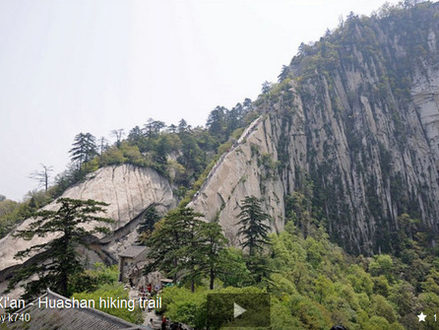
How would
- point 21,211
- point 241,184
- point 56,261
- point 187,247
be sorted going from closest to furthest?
point 56,261, point 187,247, point 21,211, point 241,184

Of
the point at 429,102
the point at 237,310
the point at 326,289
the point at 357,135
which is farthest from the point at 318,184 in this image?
the point at 237,310

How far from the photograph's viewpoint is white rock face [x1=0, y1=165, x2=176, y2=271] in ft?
113

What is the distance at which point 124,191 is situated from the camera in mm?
37000

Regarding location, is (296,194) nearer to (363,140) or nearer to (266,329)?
(363,140)

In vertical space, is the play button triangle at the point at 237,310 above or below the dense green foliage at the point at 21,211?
below

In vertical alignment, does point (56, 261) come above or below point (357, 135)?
below

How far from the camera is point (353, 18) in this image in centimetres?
7431

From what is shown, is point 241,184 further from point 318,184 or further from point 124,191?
point 318,184

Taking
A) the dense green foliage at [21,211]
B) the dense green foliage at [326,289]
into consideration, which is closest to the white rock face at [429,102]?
the dense green foliage at [326,289]

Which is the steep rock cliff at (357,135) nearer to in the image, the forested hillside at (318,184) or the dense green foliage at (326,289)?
the forested hillside at (318,184)

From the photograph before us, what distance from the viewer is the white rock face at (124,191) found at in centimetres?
3453

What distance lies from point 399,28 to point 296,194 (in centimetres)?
5938

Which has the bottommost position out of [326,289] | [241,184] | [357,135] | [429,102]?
[326,289]

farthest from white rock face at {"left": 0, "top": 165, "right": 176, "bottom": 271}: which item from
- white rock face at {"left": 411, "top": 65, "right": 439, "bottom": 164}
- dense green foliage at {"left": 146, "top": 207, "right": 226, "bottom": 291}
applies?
white rock face at {"left": 411, "top": 65, "right": 439, "bottom": 164}
